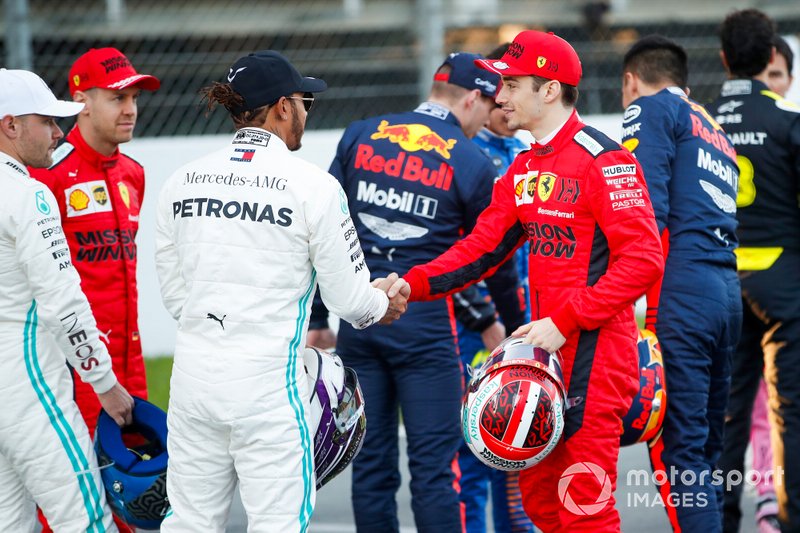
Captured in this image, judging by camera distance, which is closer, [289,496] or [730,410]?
[289,496]

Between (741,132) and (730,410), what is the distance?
1400 millimetres

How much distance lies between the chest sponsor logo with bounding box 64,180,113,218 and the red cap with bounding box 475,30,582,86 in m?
1.98

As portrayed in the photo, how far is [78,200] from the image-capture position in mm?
4855

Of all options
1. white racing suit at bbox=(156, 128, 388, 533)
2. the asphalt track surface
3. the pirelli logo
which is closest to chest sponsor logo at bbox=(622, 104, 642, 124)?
the pirelli logo

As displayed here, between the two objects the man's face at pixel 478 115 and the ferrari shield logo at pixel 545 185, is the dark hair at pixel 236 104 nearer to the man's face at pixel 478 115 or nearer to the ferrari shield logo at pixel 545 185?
the ferrari shield logo at pixel 545 185

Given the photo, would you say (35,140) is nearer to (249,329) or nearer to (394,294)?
(249,329)

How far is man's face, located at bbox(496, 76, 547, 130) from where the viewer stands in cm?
404

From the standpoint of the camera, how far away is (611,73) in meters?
14.0

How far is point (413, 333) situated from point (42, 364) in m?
1.57

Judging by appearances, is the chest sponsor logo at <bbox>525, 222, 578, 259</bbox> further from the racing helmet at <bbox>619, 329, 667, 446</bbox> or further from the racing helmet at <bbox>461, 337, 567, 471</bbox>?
the racing helmet at <bbox>619, 329, 667, 446</bbox>

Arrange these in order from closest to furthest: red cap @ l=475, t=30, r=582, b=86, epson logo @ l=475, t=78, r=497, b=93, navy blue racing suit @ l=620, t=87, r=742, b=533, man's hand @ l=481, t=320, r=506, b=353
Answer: red cap @ l=475, t=30, r=582, b=86
navy blue racing suit @ l=620, t=87, r=742, b=533
epson logo @ l=475, t=78, r=497, b=93
man's hand @ l=481, t=320, r=506, b=353

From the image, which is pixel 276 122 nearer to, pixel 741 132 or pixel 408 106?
pixel 741 132

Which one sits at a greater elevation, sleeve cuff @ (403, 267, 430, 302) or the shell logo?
the shell logo

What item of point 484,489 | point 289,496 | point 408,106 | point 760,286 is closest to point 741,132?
point 760,286
